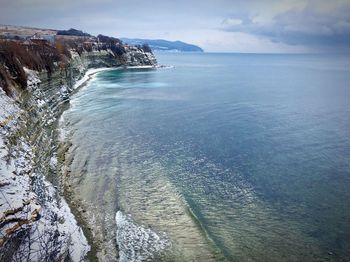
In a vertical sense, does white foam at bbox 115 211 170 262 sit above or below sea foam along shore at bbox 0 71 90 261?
below

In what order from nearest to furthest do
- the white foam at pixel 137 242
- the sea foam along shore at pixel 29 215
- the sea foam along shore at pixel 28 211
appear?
the sea foam along shore at pixel 29 215
the sea foam along shore at pixel 28 211
the white foam at pixel 137 242

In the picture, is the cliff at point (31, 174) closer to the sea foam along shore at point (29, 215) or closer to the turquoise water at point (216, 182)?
the sea foam along shore at point (29, 215)

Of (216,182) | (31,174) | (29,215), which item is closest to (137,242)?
(29,215)

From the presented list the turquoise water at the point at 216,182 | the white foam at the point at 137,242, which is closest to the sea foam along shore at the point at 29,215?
the white foam at the point at 137,242

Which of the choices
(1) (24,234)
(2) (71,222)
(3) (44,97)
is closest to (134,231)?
(2) (71,222)

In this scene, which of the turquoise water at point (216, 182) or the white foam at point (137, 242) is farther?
the turquoise water at point (216, 182)

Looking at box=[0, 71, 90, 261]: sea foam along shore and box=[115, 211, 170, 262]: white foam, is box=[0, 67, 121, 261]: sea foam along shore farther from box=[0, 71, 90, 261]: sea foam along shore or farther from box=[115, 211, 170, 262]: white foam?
box=[115, 211, 170, 262]: white foam

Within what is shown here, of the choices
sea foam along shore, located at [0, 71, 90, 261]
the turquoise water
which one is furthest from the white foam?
sea foam along shore, located at [0, 71, 90, 261]

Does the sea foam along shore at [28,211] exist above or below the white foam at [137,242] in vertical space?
above
